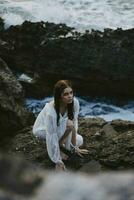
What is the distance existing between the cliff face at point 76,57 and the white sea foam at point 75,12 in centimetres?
149

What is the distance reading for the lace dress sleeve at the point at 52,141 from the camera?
519 centimetres

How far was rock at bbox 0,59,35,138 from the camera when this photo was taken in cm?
671

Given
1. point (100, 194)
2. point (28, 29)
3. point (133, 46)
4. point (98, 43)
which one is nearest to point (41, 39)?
point (28, 29)

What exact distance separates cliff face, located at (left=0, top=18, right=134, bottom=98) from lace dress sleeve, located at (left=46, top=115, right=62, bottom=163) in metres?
4.56

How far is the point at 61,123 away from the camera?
17.2 ft

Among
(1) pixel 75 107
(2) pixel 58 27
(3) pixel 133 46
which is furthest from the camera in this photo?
(2) pixel 58 27

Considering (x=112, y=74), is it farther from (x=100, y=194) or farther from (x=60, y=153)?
(x=100, y=194)

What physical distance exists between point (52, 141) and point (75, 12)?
880 cm

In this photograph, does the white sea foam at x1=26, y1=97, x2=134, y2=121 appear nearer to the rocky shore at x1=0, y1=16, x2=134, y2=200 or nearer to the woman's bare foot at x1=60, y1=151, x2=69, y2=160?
the rocky shore at x1=0, y1=16, x2=134, y2=200

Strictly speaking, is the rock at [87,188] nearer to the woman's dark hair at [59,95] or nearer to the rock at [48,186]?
the rock at [48,186]

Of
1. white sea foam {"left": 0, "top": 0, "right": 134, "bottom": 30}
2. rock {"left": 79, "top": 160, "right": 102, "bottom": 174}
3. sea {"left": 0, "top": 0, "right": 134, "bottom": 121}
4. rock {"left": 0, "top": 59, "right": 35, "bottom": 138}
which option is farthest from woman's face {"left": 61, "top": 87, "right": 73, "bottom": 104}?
white sea foam {"left": 0, "top": 0, "right": 134, "bottom": 30}

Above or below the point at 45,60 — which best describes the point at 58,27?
above

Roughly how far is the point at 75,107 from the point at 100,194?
4414mm

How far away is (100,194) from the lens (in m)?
0.92
